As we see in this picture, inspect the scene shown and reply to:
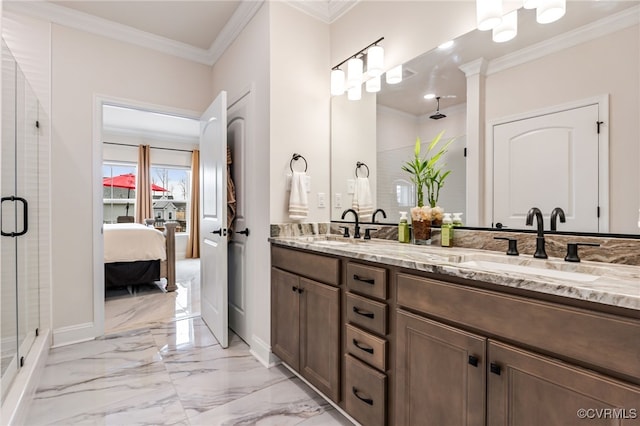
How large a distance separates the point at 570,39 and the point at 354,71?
1.29 m

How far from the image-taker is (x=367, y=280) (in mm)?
1422

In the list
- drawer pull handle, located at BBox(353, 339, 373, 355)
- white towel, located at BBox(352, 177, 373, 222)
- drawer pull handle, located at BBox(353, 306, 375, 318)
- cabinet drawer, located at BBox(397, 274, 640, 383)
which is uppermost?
white towel, located at BBox(352, 177, 373, 222)

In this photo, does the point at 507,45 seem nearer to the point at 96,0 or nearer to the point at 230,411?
the point at 230,411

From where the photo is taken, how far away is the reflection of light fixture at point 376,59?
2100 mm

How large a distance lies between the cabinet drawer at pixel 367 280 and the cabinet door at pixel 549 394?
468 mm

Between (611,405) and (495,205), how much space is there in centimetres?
97

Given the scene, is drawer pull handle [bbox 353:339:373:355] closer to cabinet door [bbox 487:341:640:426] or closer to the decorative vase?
cabinet door [bbox 487:341:640:426]

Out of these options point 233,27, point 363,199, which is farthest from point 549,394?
point 233,27

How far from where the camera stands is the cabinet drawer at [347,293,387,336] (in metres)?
1.35

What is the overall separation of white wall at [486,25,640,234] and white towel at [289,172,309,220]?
1466 mm

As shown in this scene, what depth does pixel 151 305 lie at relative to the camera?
3576mm

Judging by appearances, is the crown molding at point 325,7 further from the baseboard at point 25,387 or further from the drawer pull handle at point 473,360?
the baseboard at point 25,387

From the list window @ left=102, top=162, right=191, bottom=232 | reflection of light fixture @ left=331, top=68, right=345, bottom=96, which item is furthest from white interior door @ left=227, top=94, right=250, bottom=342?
window @ left=102, top=162, right=191, bottom=232

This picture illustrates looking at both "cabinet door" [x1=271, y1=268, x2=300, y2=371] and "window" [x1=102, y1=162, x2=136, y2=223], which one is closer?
"cabinet door" [x1=271, y1=268, x2=300, y2=371]
